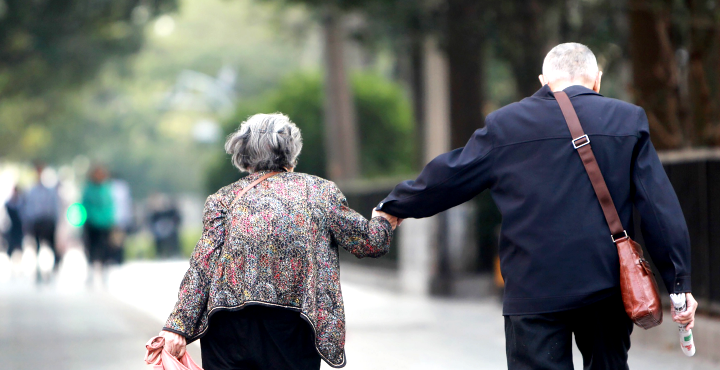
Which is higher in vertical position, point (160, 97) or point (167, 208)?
point (160, 97)

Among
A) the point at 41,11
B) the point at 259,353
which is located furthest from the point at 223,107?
the point at 259,353

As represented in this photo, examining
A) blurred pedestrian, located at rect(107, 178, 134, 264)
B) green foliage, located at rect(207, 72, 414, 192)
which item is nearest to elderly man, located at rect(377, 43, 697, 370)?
blurred pedestrian, located at rect(107, 178, 134, 264)

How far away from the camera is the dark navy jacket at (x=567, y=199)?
356cm

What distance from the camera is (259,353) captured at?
3.75m

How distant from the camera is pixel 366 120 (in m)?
25.8

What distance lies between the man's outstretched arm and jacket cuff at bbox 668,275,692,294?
2.49 feet

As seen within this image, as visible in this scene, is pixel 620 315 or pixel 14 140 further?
pixel 14 140

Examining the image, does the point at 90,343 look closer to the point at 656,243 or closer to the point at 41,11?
the point at 656,243

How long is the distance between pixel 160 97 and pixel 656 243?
56.1 m

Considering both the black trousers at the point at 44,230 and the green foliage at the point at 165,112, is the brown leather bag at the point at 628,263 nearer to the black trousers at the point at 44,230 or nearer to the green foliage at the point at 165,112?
the black trousers at the point at 44,230

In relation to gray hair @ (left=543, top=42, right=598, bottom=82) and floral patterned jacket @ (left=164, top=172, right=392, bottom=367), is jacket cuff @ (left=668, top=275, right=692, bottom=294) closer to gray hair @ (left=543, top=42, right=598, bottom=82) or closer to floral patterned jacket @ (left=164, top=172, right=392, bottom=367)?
gray hair @ (left=543, top=42, right=598, bottom=82)

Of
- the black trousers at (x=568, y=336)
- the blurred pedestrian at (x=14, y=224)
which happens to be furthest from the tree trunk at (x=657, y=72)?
the blurred pedestrian at (x=14, y=224)

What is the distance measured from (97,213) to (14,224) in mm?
3965

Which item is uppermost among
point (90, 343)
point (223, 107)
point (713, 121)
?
point (223, 107)
